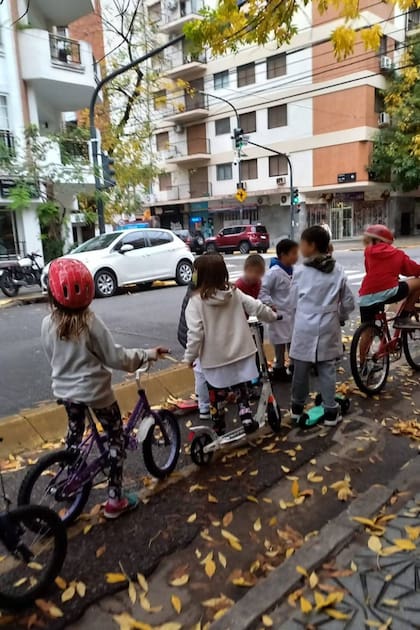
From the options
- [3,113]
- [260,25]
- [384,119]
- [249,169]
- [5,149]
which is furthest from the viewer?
[249,169]

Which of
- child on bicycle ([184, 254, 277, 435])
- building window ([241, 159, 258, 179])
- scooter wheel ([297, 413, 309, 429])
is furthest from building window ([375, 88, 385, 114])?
child on bicycle ([184, 254, 277, 435])

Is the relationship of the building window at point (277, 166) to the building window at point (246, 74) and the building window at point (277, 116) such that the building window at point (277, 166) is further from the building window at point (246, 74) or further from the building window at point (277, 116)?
the building window at point (246, 74)

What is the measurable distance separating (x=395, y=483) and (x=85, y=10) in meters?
21.5

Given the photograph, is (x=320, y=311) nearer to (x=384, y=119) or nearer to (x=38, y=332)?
(x=38, y=332)

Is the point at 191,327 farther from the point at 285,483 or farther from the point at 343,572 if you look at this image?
the point at 343,572

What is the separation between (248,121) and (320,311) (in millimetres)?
34621

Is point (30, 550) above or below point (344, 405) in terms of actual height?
above

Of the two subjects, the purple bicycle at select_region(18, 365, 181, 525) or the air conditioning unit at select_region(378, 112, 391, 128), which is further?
the air conditioning unit at select_region(378, 112, 391, 128)

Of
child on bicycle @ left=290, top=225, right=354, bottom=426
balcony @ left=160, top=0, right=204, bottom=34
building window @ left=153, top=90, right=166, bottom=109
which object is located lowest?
child on bicycle @ left=290, top=225, right=354, bottom=426

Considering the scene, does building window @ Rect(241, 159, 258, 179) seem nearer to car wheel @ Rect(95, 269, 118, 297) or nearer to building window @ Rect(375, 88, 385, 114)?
building window @ Rect(375, 88, 385, 114)

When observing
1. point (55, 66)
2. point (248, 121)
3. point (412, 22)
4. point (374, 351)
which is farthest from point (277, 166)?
point (374, 351)

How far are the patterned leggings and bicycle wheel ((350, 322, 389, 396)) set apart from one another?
262 centimetres

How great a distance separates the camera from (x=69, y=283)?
2615 millimetres

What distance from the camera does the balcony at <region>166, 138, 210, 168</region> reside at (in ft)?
126
